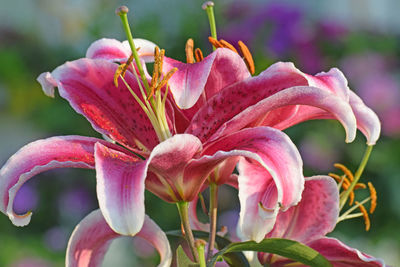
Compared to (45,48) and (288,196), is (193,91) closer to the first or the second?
(288,196)

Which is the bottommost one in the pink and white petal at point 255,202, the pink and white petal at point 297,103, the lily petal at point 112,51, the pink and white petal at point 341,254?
the pink and white petal at point 341,254

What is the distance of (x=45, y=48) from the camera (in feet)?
13.3

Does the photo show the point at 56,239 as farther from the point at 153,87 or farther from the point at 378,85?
the point at 153,87

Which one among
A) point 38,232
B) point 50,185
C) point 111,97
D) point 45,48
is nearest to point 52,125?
point 50,185

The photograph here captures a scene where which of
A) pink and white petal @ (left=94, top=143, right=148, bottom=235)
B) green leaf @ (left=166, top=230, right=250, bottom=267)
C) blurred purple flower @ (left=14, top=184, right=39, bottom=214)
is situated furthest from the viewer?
blurred purple flower @ (left=14, top=184, right=39, bottom=214)

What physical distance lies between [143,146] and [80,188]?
7.10ft

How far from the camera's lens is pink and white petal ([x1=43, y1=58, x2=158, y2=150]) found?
464 millimetres

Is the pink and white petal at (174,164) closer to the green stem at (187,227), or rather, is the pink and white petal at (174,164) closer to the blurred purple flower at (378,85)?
the green stem at (187,227)

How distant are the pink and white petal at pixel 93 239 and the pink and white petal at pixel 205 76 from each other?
10 centimetres

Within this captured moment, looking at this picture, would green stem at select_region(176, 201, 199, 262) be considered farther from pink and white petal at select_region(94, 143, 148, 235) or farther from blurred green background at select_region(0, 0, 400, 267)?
blurred green background at select_region(0, 0, 400, 267)

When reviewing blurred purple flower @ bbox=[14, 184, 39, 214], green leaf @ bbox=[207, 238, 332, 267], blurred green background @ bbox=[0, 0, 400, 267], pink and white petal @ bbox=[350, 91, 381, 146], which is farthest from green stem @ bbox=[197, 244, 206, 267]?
blurred purple flower @ bbox=[14, 184, 39, 214]

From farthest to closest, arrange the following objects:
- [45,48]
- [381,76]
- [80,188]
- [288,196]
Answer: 1. [45,48]
2. [80,188]
3. [381,76]
4. [288,196]

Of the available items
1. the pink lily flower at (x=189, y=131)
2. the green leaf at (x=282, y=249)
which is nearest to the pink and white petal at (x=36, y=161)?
the pink lily flower at (x=189, y=131)

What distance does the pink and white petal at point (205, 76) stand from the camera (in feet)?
1.40
